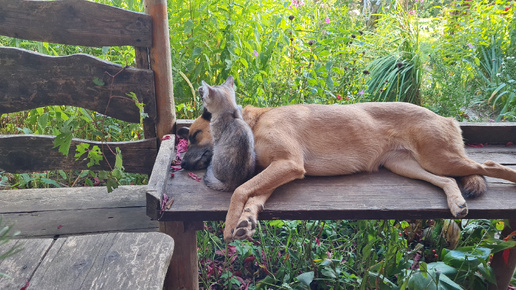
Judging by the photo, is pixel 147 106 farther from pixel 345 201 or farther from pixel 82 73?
pixel 345 201

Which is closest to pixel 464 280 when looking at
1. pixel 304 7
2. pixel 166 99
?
pixel 166 99

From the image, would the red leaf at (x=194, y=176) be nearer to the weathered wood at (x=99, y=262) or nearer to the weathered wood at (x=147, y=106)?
the weathered wood at (x=147, y=106)

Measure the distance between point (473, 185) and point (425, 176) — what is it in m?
0.29

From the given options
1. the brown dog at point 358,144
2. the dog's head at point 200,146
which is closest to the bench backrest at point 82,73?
the dog's head at point 200,146

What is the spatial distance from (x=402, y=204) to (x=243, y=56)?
7.14 ft

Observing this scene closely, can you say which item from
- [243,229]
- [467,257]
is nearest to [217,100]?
Answer: [243,229]

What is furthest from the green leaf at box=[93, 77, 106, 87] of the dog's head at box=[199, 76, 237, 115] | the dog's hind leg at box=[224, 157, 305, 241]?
the dog's hind leg at box=[224, 157, 305, 241]

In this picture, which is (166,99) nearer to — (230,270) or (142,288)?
(230,270)

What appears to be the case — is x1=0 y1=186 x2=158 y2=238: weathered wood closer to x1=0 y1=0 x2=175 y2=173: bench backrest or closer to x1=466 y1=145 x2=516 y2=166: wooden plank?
x1=0 y1=0 x2=175 y2=173: bench backrest

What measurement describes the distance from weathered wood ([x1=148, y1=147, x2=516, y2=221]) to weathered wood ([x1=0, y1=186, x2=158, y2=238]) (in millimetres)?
522

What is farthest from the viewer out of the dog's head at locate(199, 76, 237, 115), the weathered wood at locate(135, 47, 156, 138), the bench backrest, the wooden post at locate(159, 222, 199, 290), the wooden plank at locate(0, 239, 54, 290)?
the weathered wood at locate(135, 47, 156, 138)

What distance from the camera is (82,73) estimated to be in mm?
2947

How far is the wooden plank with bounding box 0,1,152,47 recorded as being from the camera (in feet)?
9.09

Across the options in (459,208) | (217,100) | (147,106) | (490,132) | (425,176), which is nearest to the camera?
(459,208)
